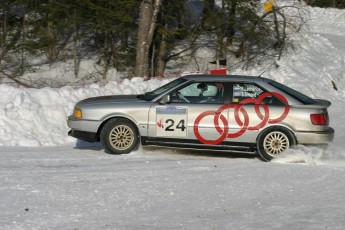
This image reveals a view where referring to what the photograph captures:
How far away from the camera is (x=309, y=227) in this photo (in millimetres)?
5805

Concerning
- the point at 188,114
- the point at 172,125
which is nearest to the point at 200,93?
the point at 188,114

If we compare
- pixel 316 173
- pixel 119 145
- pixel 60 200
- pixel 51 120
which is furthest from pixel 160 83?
pixel 60 200

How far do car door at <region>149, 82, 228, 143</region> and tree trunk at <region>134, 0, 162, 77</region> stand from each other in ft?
30.7

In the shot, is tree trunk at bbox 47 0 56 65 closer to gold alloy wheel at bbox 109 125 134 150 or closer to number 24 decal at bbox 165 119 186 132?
gold alloy wheel at bbox 109 125 134 150

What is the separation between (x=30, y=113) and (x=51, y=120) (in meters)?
0.43

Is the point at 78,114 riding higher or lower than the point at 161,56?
lower

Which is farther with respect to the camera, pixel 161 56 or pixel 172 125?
pixel 161 56

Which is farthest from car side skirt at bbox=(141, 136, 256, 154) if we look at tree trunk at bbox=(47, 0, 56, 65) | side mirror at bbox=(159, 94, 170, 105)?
tree trunk at bbox=(47, 0, 56, 65)

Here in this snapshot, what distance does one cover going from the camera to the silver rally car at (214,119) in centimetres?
920

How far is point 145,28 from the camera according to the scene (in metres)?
18.6

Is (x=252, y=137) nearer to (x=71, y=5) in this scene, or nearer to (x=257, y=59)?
(x=257, y=59)

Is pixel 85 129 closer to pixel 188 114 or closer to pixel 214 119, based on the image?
pixel 188 114

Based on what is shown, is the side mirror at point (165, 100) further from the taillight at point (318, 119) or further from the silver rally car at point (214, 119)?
the taillight at point (318, 119)

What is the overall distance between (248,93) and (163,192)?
2.98 m
